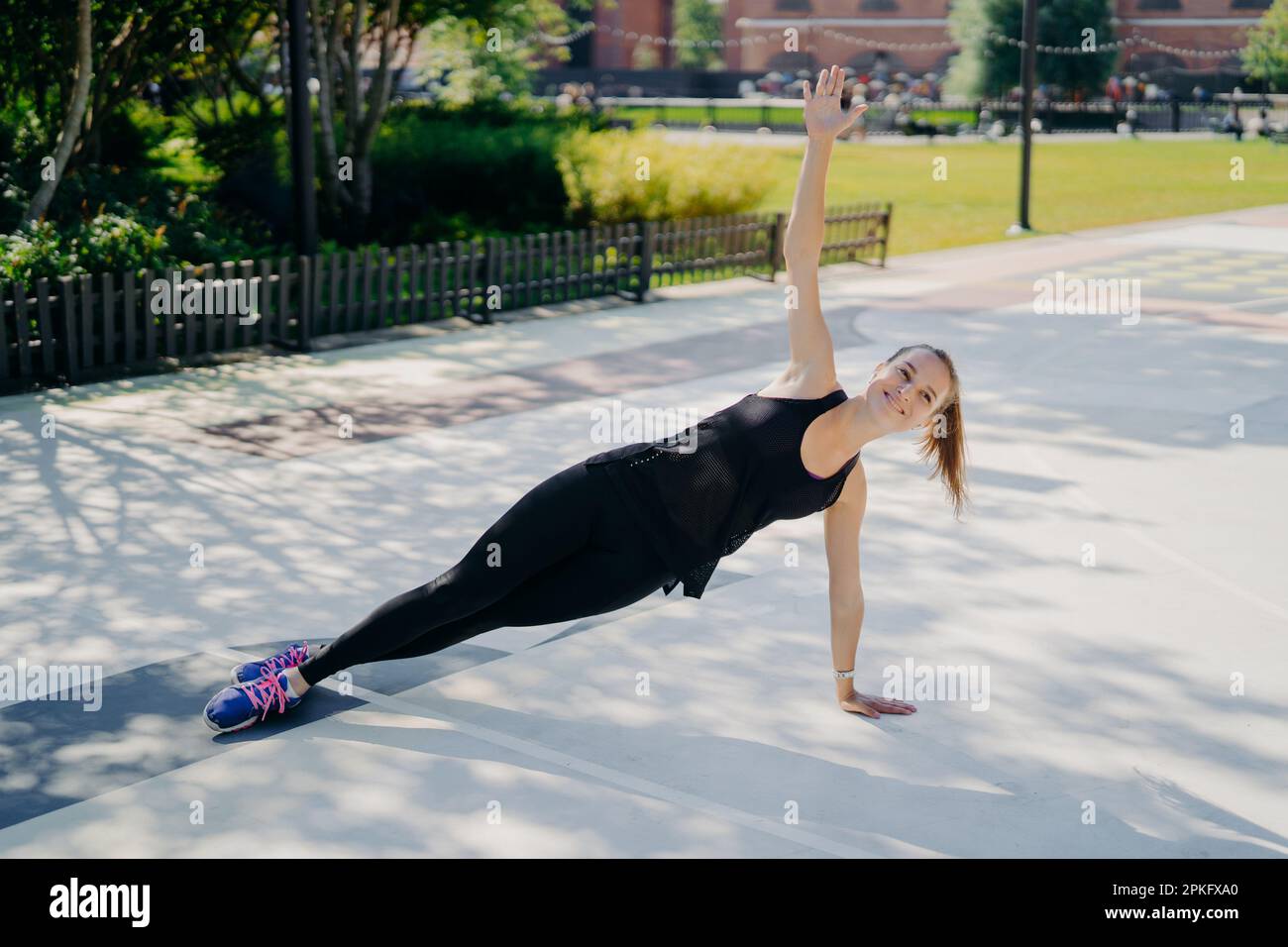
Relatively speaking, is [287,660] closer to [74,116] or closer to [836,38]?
[74,116]

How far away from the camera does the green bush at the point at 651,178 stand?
19000 millimetres

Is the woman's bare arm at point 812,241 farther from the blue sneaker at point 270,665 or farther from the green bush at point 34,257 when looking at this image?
the green bush at point 34,257

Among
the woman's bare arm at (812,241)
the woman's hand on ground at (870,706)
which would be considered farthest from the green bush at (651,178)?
the woman's bare arm at (812,241)

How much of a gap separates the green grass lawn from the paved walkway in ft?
38.7

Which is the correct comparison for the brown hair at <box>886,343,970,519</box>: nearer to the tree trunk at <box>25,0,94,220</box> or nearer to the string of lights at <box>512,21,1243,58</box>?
the tree trunk at <box>25,0,94,220</box>

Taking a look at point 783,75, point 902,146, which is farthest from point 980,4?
point 902,146

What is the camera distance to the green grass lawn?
2414 cm

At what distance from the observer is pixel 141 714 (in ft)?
17.6

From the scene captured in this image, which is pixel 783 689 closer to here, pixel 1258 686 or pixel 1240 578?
pixel 1258 686

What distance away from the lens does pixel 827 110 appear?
476 centimetres

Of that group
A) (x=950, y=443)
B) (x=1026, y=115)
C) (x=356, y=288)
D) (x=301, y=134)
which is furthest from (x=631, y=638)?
(x=1026, y=115)

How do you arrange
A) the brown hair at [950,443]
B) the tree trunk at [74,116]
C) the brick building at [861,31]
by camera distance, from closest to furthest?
the brown hair at [950,443], the tree trunk at [74,116], the brick building at [861,31]

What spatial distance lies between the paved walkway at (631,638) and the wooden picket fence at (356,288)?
464 millimetres

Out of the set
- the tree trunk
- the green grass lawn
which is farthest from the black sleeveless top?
the green grass lawn
